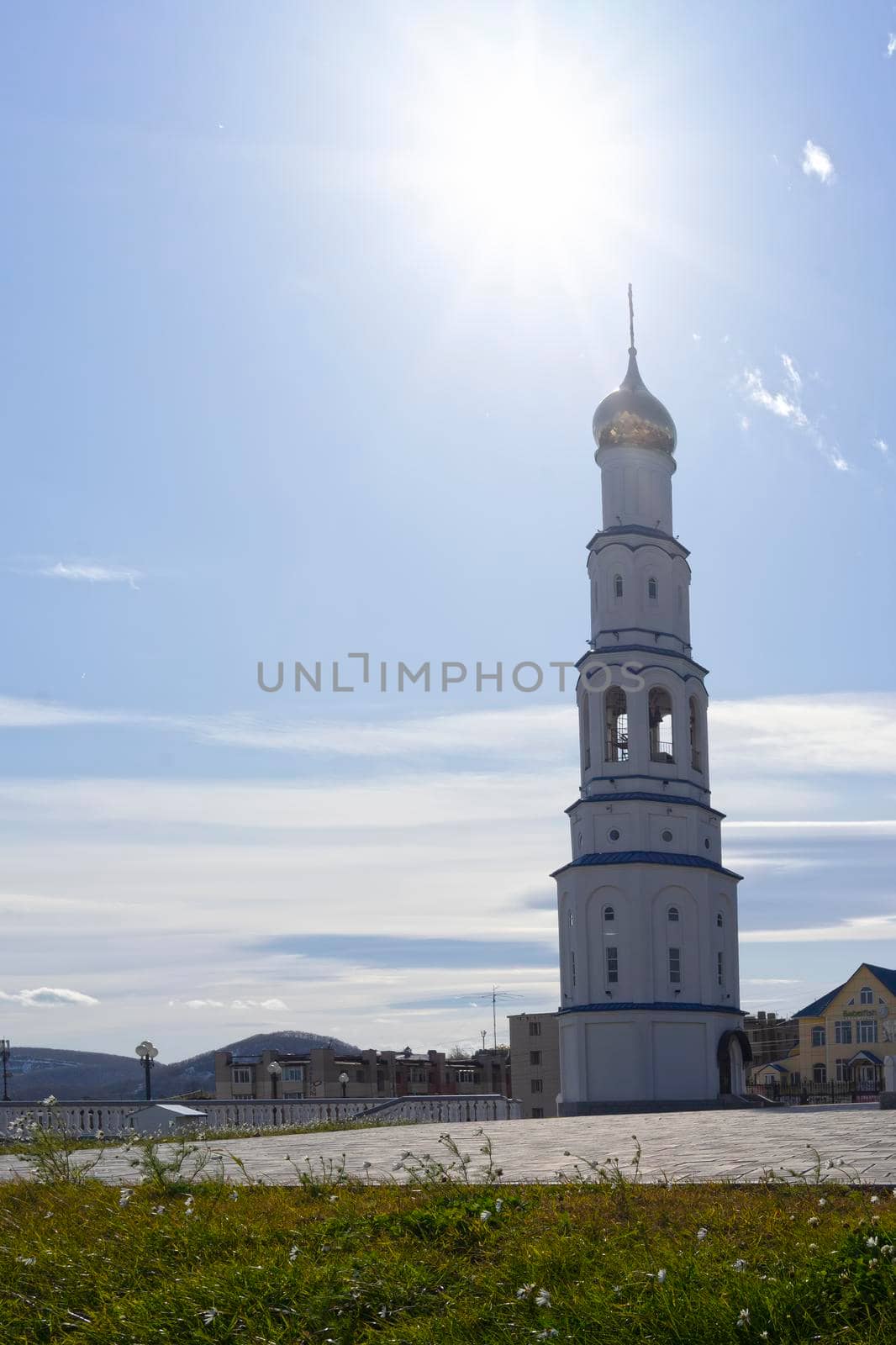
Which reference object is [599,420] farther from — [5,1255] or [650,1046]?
[5,1255]

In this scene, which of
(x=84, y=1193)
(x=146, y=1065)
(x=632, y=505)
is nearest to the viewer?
(x=84, y=1193)

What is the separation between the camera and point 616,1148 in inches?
547

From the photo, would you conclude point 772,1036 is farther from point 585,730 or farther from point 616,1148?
point 616,1148

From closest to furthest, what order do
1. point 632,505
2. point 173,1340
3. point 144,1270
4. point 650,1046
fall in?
point 173,1340 → point 144,1270 → point 650,1046 → point 632,505

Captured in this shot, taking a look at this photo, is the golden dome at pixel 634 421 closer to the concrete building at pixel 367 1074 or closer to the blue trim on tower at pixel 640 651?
the blue trim on tower at pixel 640 651

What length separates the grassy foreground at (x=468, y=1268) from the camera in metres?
6.46

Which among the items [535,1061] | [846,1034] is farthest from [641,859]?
[535,1061]

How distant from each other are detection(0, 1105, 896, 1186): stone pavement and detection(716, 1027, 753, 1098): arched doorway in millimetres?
24324

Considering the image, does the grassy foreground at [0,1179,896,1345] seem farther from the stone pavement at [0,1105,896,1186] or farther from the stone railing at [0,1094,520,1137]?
the stone railing at [0,1094,520,1137]

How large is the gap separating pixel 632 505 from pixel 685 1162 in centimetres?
3932

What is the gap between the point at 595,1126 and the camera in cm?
1936

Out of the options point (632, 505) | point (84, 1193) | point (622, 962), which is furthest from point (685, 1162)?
point (632, 505)

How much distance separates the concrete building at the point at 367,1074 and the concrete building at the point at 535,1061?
13.4 meters

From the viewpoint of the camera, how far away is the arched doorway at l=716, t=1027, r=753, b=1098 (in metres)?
44.5
